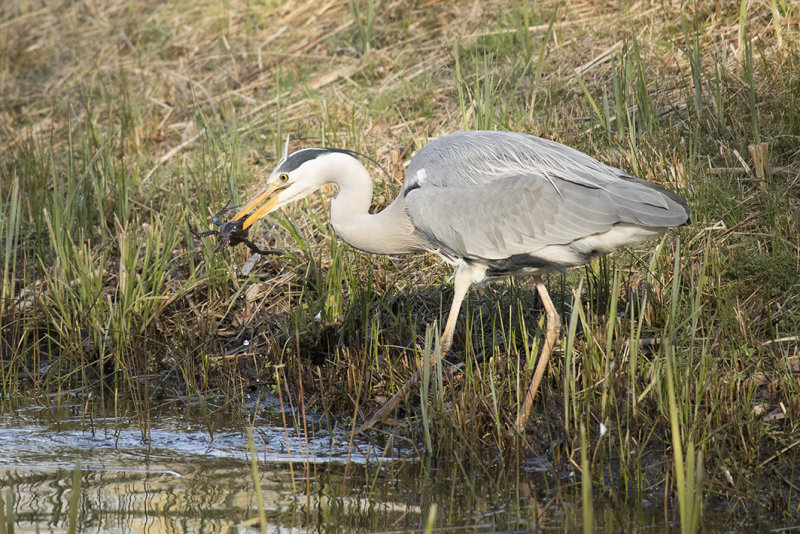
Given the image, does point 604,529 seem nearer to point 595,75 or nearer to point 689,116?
point 689,116

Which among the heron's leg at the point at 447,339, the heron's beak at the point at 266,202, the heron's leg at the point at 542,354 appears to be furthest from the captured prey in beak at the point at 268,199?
the heron's leg at the point at 542,354

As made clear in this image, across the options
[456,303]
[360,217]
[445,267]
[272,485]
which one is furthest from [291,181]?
[272,485]

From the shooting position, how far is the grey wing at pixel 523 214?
13.9 ft

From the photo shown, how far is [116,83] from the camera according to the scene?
877 cm

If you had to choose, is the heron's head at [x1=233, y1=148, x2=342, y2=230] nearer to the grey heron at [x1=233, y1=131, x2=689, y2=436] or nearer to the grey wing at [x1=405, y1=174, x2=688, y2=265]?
the grey heron at [x1=233, y1=131, x2=689, y2=436]

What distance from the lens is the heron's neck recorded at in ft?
15.6

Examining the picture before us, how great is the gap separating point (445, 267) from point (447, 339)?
3.43 ft

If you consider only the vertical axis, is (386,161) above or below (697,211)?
above

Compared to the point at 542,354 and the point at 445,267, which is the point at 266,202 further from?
the point at 542,354

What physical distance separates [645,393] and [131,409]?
2.59 metres

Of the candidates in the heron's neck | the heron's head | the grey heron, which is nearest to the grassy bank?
the grey heron

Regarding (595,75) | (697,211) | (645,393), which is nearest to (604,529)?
(645,393)

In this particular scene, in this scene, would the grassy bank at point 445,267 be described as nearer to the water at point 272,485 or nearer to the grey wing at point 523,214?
the water at point 272,485

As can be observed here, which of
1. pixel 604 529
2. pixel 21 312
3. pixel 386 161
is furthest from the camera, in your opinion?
pixel 386 161
